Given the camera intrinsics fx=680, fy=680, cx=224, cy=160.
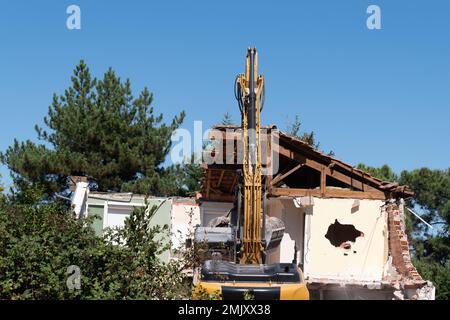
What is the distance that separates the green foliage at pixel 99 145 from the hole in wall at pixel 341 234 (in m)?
12.0

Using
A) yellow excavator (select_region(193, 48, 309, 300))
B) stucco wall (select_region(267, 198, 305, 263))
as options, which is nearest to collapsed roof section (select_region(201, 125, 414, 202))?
stucco wall (select_region(267, 198, 305, 263))

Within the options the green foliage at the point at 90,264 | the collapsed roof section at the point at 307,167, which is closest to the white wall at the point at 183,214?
the collapsed roof section at the point at 307,167

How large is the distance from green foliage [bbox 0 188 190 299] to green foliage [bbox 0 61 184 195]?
74.6ft

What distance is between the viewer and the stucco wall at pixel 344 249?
19.8 meters

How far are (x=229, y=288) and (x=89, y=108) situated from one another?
2489 centimetres

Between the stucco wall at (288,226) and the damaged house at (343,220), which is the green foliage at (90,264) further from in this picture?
the stucco wall at (288,226)

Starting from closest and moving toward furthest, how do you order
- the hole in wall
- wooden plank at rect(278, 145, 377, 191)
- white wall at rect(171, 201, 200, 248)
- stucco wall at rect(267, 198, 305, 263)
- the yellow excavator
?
the yellow excavator < wooden plank at rect(278, 145, 377, 191) < the hole in wall < stucco wall at rect(267, 198, 305, 263) < white wall at rect(171, 201, 200, 248)

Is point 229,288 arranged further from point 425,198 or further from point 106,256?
point 425,198

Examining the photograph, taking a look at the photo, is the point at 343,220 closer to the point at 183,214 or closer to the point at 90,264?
the point at 183,214

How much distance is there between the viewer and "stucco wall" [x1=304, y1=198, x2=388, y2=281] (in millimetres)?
19812

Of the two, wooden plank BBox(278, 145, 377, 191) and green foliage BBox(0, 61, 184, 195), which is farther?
green foliage BBox(0, 61, 184, 195)

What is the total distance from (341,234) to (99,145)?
14.9 meters

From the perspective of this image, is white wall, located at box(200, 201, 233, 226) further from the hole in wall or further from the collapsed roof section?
the hole in wall
